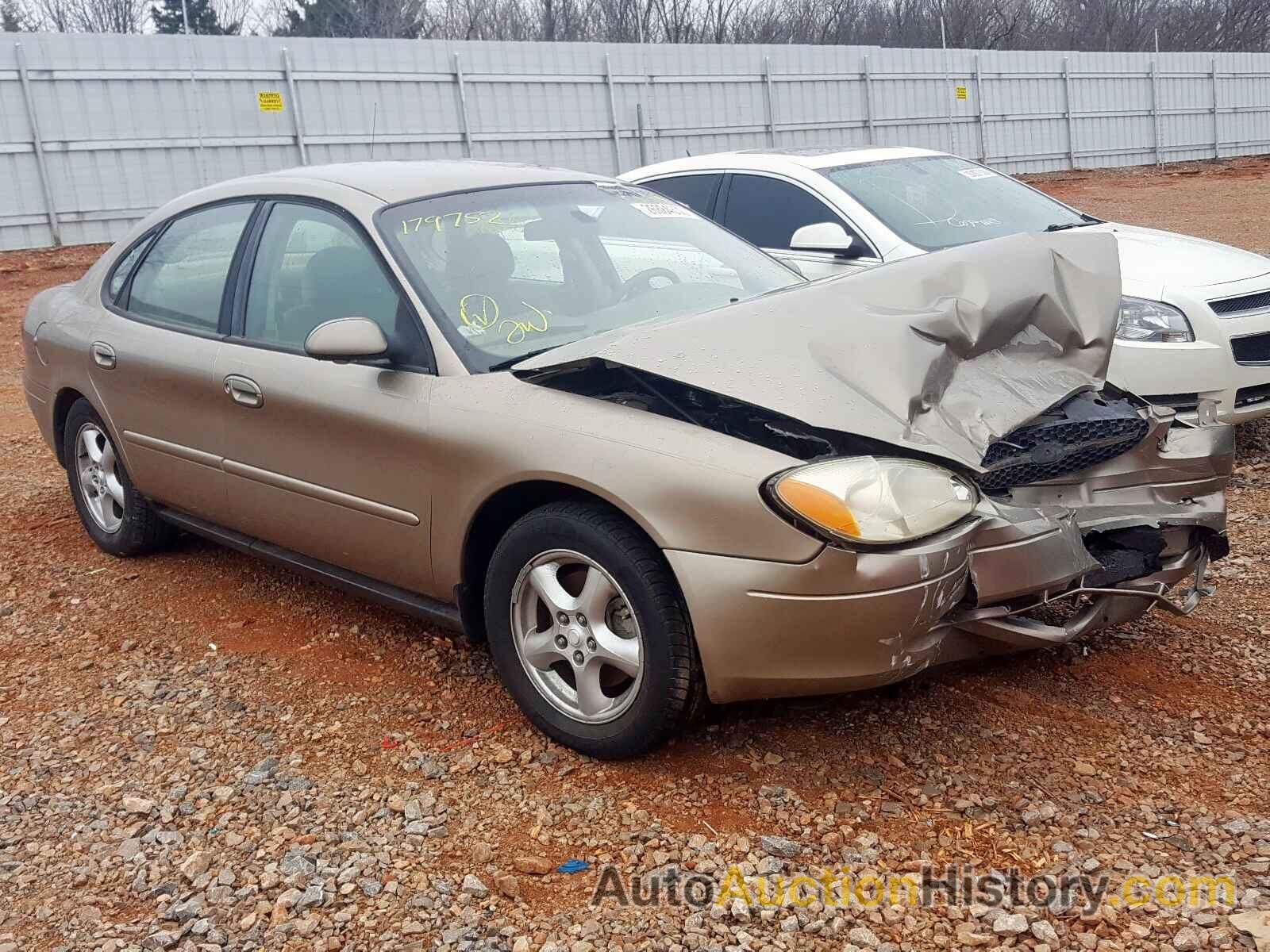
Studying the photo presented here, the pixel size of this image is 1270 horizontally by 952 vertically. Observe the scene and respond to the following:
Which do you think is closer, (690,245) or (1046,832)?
(1046,832)

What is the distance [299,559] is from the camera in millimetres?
4148

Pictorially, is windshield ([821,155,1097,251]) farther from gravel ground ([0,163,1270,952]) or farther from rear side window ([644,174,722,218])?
gravel ground ([0,163,1270,952])

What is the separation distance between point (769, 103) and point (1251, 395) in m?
18.8

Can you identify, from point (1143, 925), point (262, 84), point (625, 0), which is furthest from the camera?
point (625, 0)

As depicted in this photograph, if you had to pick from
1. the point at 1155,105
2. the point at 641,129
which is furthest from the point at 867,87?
the point at 1155,105

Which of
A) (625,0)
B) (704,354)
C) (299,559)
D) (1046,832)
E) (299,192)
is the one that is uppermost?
(625,0)

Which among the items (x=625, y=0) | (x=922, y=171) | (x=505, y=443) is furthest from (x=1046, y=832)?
(x=625, y=0)

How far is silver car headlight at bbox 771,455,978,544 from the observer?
9.29 ft

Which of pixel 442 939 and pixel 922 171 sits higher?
pixel 922 171

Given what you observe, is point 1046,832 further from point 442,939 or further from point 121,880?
point 121,880

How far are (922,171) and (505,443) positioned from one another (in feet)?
14.8

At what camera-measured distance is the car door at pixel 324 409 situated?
363 cm

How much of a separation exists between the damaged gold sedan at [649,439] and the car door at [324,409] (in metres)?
0.01

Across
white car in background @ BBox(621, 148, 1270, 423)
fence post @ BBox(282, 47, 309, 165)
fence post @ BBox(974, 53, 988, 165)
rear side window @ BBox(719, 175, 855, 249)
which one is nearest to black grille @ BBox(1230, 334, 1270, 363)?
white car in background @ BBox(621, 148, 1270, 423)
